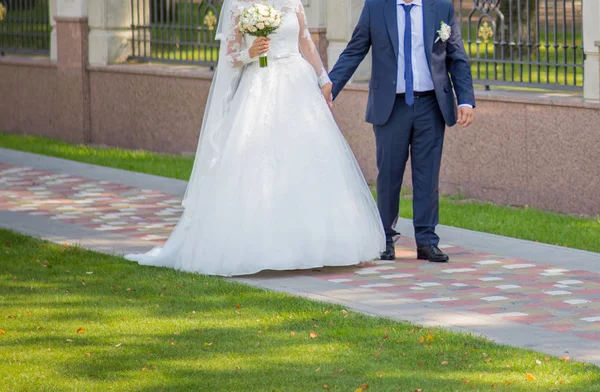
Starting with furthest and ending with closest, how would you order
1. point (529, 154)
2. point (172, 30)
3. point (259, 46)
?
point (172, 30) < point (529, 154) < point (259, 46)

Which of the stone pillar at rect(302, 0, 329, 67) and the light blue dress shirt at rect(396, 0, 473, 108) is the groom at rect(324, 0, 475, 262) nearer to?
the light blue dress shirt at rect(396, 0, 473, 108)

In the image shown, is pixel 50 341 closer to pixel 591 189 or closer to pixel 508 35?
pixel 591 189

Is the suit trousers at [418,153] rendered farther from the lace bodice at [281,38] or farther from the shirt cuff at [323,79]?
the lace bodice at [281,38]

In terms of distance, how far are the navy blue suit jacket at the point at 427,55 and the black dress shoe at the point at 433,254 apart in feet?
2.82

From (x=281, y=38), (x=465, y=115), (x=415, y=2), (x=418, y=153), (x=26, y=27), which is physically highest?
(x=26, y=27)

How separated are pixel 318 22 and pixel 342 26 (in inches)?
13.7

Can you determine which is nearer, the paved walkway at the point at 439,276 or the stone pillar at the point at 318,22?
the paved walkway at the point at 439,276

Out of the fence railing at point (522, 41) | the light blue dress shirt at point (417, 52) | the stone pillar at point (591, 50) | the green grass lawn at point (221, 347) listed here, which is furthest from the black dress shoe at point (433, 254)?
the fence railing at point (522, 41)

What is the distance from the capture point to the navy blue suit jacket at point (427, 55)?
8477 millimetres

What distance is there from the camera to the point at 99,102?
16.6 metres

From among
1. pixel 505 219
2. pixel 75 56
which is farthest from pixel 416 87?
pixel 75 56

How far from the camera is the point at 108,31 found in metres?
16.4

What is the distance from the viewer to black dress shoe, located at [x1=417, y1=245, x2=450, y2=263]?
28.4ft

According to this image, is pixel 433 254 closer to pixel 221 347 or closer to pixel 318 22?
pixel 221 347
